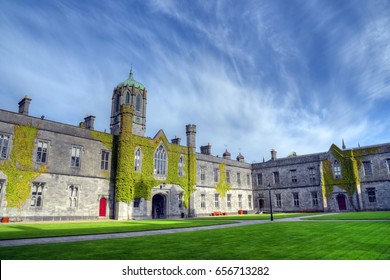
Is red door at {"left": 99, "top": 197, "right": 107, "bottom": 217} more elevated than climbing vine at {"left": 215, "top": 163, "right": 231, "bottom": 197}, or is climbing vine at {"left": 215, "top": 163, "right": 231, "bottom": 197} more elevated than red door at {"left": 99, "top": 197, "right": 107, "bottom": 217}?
climbing vine at {"left": 215, "top": 163, "right": 231, "bottom": 197}

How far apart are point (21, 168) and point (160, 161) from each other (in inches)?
613

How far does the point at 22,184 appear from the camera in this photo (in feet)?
80.0

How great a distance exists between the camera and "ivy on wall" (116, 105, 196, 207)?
3053 cm

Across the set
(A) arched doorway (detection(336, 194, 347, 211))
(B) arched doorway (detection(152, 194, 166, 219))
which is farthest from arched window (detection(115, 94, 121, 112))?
(A) arched doorway (detection(336, 194, 347, 211))

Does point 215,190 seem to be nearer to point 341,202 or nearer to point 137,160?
point 137,160

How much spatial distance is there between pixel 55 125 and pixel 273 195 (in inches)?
1432

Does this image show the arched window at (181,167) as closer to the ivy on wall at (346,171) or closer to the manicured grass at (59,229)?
the manicured grass at (59,229)

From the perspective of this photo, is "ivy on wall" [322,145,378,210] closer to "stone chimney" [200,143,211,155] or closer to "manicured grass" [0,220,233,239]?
"stone chimney" [200,143,211,155]

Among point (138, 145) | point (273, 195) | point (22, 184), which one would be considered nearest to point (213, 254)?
point (22, 184)

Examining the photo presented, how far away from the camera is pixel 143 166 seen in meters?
33.2

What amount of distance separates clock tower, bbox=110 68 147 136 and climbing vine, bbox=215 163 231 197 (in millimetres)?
17388

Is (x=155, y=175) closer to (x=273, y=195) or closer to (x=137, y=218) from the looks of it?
(x=137, y=218)

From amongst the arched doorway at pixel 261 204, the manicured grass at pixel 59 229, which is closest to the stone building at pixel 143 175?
the arched doorway at pixel 261 204

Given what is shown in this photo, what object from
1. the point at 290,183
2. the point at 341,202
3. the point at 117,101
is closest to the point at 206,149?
the point at 290,183
